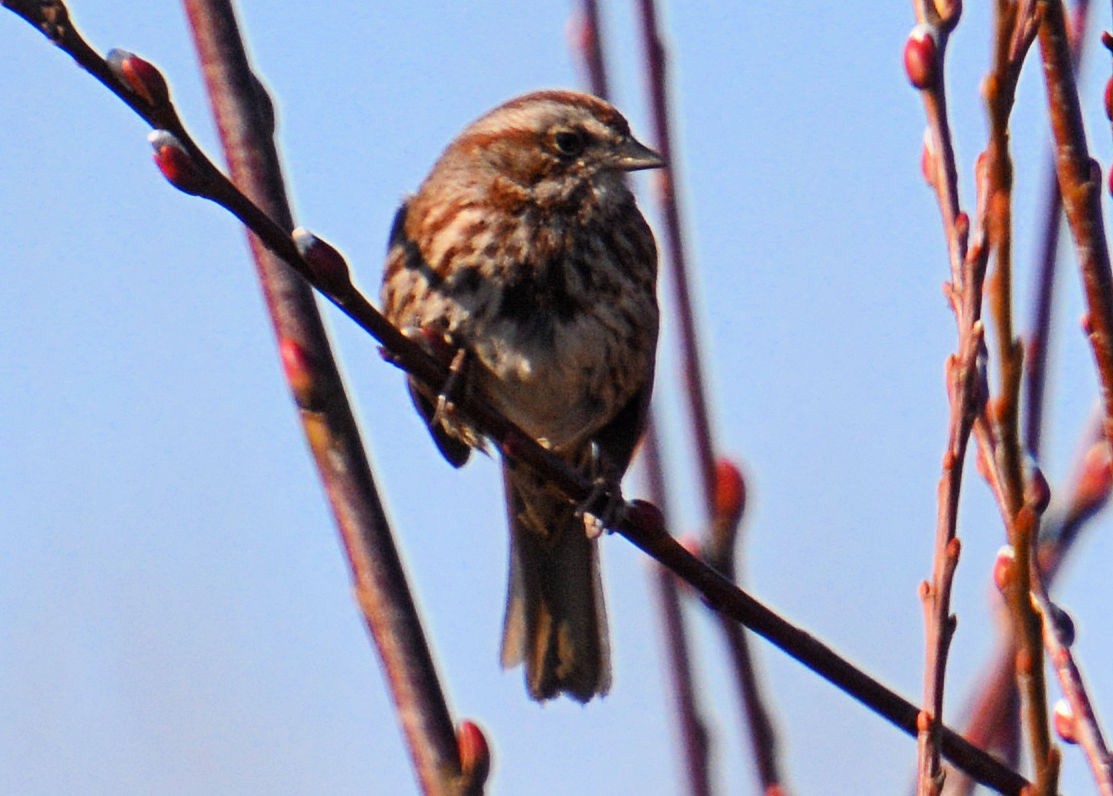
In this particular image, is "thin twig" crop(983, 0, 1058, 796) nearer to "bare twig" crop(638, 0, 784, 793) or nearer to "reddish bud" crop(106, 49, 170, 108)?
"bare twig" crop(638, 0, 784, 793)

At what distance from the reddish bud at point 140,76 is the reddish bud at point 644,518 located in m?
0.88

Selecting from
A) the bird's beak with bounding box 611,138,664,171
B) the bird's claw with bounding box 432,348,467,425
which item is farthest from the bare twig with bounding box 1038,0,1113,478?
the bird's beak with bounding box 611,138,664,171

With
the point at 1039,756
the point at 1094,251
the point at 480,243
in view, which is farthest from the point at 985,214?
the point at 480,243

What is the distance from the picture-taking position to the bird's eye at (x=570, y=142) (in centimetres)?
411

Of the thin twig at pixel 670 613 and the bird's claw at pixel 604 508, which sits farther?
the bird's claw at pixel 604 508

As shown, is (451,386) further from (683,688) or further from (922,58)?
(922,58)

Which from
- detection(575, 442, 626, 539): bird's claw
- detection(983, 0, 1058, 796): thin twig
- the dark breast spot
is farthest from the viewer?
the dark breast spot

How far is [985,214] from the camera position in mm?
1836

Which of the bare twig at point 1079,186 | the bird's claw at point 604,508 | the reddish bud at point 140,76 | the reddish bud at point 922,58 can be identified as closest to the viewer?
the bare twig at point 1079,186

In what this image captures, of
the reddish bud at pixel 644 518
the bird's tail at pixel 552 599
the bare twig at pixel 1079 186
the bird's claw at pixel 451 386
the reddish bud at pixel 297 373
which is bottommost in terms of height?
the bird's tail at pixel 552 599

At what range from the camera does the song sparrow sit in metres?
3.65

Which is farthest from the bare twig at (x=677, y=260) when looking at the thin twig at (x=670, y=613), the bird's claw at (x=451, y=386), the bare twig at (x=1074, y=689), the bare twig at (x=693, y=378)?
the bare twig at (x=1074, y=689)

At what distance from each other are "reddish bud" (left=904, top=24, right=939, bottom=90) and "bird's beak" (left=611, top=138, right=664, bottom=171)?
194 centimetres

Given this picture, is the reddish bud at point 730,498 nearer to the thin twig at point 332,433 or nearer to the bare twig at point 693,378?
the bare twig at point 693,378
